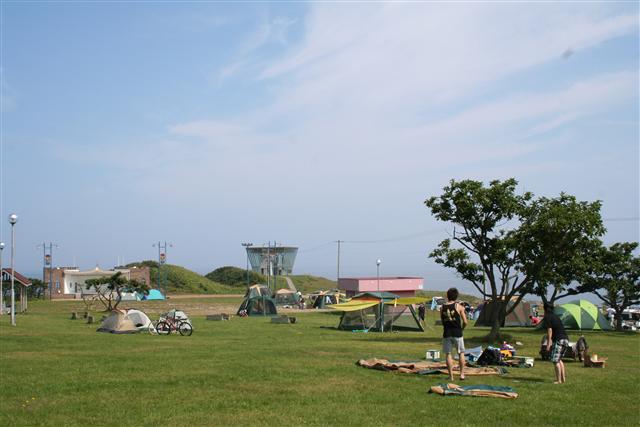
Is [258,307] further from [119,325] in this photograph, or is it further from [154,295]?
[154,295]

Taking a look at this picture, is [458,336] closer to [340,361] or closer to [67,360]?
[340,361]

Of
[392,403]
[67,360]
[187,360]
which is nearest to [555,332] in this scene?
[392,403]

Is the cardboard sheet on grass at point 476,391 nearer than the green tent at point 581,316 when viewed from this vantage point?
Yes

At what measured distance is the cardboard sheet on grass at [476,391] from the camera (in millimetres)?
11758

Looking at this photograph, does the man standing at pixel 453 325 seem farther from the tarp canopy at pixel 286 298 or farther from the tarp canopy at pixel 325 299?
the tarp canopy at pixel 286 298

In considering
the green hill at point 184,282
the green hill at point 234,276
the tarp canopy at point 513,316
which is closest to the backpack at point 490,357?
the tarp canopy at point 513,316

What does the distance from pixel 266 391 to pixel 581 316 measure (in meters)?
29.9

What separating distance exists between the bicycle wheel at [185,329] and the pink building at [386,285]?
1502 inches

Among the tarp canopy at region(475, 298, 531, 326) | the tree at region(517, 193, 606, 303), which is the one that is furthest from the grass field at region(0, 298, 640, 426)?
the tarp canopy at region(475, 298, 531, 326)

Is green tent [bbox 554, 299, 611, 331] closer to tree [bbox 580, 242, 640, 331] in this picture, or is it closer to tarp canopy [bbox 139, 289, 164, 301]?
tree [bbox 580, 242, 640, 331]

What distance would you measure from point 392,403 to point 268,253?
2829 inches

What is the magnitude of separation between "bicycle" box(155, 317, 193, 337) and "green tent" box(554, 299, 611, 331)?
20.9 meters

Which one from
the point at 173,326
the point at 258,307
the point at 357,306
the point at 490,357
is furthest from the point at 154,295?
the point at 490,357

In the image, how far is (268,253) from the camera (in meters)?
82.7
